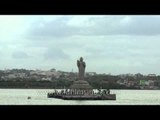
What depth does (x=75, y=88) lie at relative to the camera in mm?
34438

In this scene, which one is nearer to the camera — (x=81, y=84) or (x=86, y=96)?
(x=81, y=84)

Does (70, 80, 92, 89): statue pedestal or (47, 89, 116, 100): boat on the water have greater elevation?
(70, 80, 92, 89): statue pedestal

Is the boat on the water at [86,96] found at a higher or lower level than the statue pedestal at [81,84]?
lower

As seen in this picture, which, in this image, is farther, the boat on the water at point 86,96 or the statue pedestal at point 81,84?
the boat on the water at point 86,96

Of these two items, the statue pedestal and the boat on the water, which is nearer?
the statue pedestal

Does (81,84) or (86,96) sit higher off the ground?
(81,84)
